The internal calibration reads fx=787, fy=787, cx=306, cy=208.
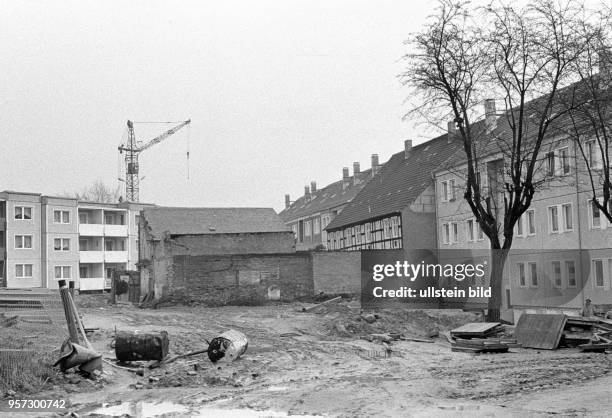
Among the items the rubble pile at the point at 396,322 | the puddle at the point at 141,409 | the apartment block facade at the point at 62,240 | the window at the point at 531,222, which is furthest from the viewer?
the apartment block facade at the point at 62,240

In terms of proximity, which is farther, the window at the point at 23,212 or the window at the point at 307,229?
the window at the point at 307,229

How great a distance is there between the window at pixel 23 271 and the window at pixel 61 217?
4.79m

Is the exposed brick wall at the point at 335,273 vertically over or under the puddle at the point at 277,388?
over

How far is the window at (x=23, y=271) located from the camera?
69.2 metres

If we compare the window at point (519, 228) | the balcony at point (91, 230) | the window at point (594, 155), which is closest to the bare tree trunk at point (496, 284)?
the window at point (594, 155)

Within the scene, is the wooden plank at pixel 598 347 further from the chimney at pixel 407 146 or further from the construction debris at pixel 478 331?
the chimney at pixel 407 146

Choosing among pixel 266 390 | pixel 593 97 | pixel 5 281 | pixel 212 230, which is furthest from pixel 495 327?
pixel 5 281

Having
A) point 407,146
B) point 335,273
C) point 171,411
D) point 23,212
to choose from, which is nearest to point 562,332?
point 171,411

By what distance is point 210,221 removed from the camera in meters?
45.2

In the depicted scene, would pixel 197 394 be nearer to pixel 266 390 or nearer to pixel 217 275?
pixel 266 390

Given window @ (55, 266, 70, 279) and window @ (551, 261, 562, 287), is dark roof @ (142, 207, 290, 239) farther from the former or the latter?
window @ (55, 266, 70, 279)

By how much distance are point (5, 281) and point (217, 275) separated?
34.9 m

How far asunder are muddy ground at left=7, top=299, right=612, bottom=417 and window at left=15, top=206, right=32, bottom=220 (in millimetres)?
46651

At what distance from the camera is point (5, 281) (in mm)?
67125
